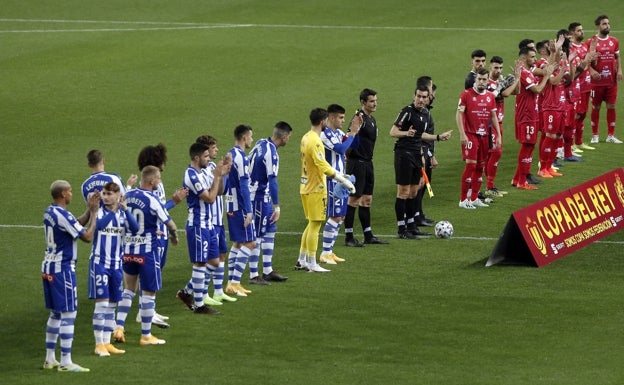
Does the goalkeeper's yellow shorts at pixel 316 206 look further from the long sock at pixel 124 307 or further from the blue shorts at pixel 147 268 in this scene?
the long sock at pixel 124 307

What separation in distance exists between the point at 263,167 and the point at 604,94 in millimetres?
12715

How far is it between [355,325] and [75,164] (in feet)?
39.3

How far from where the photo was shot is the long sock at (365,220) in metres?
20.8

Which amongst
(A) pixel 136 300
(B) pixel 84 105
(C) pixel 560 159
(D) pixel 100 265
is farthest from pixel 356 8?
(D) pixel 100 265

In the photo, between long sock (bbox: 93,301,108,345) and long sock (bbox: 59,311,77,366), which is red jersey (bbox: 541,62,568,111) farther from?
long sock (bbox: 59,311,77,366)

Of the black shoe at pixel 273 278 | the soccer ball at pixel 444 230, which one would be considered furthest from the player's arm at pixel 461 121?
the black shoe at pixel 273 278

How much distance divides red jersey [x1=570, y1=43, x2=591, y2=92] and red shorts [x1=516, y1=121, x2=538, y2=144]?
2603mm

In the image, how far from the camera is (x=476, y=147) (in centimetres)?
2312

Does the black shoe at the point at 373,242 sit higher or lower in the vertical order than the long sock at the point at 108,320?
higher

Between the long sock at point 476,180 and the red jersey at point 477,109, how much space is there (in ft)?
2.04

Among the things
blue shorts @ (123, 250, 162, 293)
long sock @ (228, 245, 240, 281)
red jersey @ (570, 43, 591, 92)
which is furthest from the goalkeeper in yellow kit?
red jersey @ (570, 43, 591, 92)

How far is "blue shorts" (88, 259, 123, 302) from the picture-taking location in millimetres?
15031

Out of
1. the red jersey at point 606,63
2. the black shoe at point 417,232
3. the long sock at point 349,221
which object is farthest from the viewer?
the red jersey at point 606,63

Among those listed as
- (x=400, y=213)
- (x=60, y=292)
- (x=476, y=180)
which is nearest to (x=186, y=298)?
(x=60, y=292)
